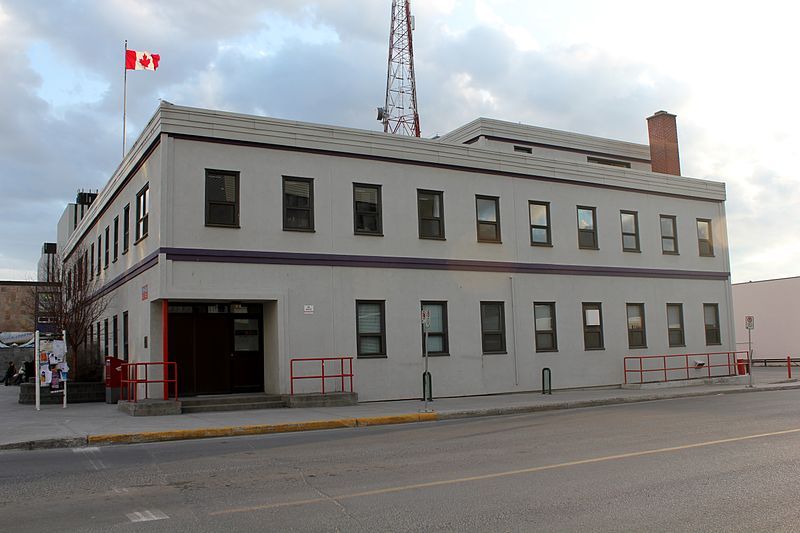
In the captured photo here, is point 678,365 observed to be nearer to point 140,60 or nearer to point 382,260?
point 382,260

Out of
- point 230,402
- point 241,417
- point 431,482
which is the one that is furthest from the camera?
point 230,402

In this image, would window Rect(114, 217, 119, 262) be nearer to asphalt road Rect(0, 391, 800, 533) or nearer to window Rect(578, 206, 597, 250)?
asphalt road Rect(0, 391, 800, 533)

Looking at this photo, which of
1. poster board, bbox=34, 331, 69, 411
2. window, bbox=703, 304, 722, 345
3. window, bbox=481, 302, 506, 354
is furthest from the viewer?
window, bbox=703, 304, 722, 345

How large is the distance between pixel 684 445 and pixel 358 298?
11440mm

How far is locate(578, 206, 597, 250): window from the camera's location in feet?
86.0

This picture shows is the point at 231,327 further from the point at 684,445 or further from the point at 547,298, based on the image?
the point at 684,445

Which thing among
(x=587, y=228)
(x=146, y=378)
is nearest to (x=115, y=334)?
(x=146, y=378)

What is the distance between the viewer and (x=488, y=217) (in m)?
24.3

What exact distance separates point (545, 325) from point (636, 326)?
441 centimetres

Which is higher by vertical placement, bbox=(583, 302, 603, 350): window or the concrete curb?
bbox=(583, 302, 603, 350): window

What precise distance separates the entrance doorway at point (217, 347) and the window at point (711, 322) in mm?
17964

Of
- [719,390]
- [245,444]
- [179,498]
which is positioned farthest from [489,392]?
[179,498]

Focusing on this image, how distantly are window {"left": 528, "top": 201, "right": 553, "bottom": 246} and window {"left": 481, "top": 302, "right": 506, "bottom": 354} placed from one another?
2840mm

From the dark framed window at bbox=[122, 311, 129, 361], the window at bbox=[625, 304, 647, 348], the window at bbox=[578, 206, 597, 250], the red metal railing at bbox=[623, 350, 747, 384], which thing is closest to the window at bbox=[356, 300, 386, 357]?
the dark framed window at bbox=[122, 311, 129, 361]
